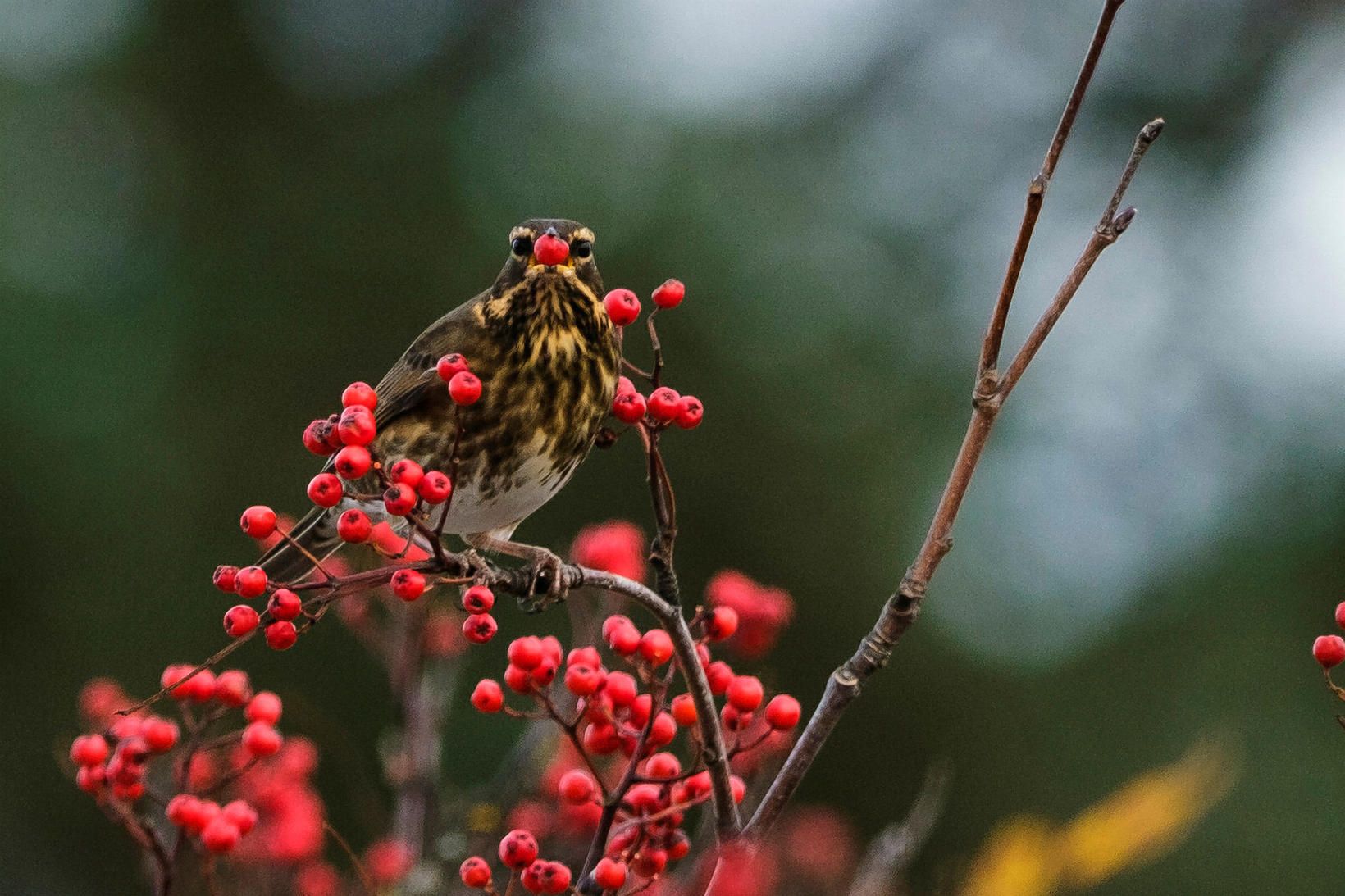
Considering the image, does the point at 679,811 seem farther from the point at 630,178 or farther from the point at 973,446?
the point at 630,178

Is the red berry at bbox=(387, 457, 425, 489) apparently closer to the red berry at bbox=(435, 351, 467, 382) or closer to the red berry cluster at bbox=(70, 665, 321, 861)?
the red berry at bbox=(435, 351, 467, 382)

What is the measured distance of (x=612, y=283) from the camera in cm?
678

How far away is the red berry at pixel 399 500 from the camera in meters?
1.62

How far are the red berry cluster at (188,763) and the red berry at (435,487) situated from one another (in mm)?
382

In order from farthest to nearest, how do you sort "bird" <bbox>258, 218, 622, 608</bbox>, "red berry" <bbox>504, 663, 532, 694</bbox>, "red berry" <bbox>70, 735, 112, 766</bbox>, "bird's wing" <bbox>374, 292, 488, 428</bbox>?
"bird's wing" <bbox>374, 292, 488, 428</bbox> → "bird" <bbox>258, 218, 622, 608</bbox> → "red berry" <bbox>70, 735, 112, 766</bbox> → "red berry" <bbox>504, 663, 532, 694</bbox>

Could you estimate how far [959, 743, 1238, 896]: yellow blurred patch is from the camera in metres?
1.03

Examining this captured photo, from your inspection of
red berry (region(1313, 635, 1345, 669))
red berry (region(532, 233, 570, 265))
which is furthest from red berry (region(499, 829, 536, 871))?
red berry (region(1313, 635, 1345, 669))

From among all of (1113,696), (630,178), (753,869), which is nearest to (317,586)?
(753,869)

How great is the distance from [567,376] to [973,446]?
1.75 m

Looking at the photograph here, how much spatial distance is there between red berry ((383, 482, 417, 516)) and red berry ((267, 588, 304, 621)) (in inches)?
6.3

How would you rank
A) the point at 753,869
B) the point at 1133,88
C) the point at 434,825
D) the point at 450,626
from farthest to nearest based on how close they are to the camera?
1. the point at 1133,88
2. the point at 450,626
3. the point at 434,825
4. the point at 753,869

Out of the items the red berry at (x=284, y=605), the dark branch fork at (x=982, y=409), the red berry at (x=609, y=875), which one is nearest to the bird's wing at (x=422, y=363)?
the red berry at (x=284, y=605)

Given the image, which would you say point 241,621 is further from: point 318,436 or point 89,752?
point 89,752

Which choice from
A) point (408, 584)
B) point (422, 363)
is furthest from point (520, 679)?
point (422, 363)
